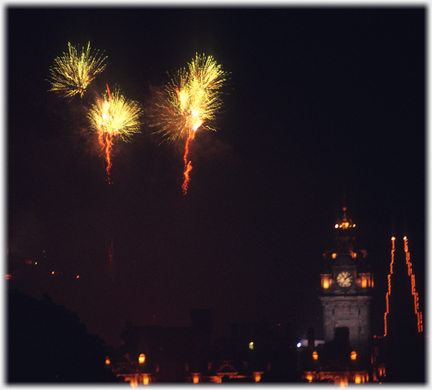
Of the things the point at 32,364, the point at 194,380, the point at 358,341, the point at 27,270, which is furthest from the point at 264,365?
the point at 32,364

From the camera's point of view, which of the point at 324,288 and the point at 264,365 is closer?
the point at 264,365

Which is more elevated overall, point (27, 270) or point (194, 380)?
point (27, 270)

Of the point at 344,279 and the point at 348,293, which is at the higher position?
the point at 344,279

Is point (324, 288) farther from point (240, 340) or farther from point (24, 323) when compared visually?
point (24, 323)

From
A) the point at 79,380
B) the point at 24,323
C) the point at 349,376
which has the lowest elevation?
the point at 349,376

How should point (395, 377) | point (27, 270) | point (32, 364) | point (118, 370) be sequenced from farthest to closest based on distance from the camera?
1. point (395, 377)
2. point (118, 370)
3. point (27, 270)
4. point (32, 364)
